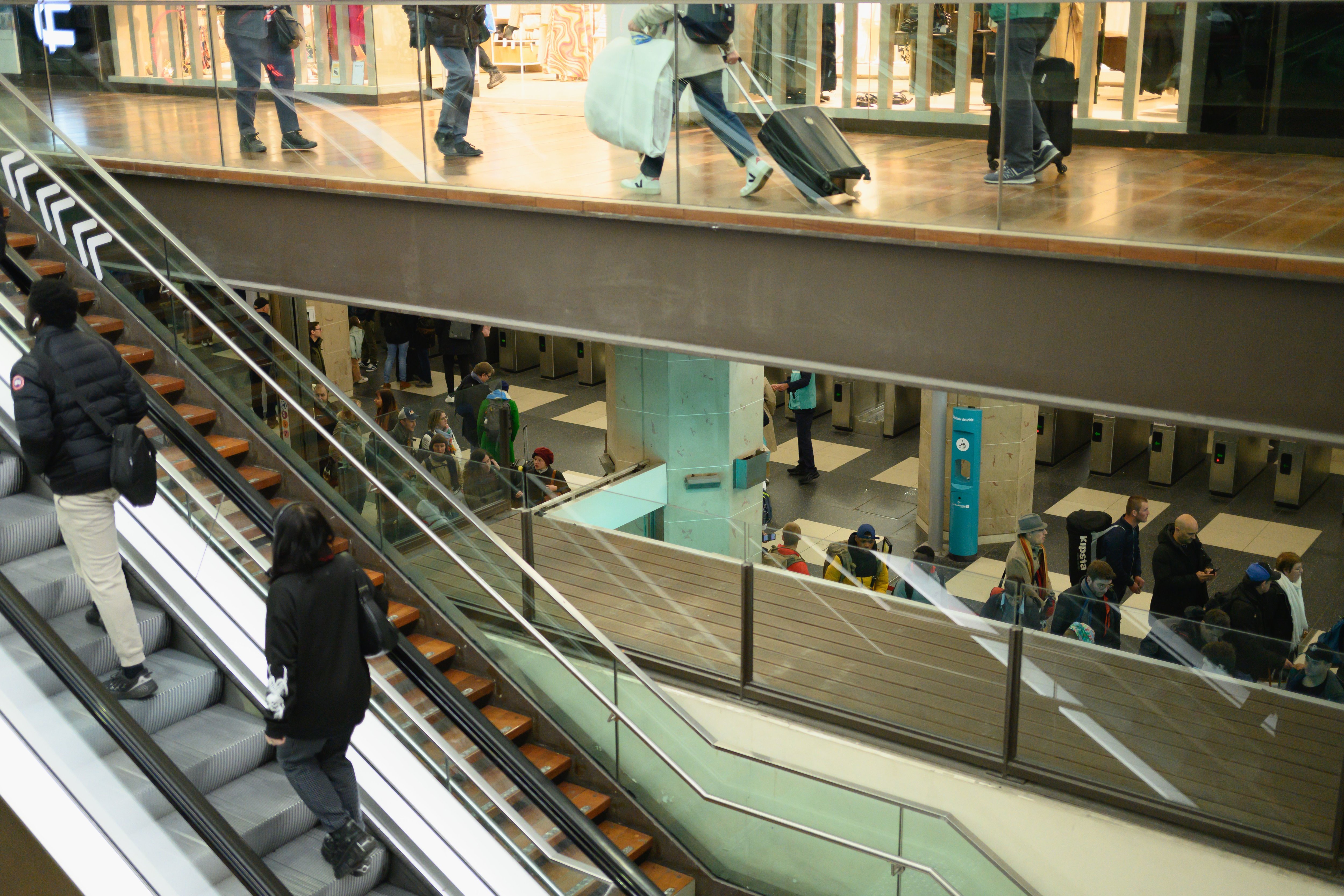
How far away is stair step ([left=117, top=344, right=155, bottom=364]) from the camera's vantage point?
7520mm

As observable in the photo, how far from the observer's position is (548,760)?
24.9ft

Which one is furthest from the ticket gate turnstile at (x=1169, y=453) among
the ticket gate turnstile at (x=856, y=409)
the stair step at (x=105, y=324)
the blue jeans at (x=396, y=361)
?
the stair step at (x=105, y=324)

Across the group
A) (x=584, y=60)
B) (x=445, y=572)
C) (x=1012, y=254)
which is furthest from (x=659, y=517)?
(x=1012, y=254)

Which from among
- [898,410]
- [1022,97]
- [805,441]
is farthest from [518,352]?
[1022,97]

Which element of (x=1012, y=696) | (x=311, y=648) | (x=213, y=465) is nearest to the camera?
(x=311, y=648)

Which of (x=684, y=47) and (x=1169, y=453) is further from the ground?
(x=684, y=47)

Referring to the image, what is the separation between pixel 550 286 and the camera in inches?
284

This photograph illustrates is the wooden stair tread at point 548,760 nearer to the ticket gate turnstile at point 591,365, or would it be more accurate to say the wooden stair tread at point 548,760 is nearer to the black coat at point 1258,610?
the black coat at point 1258,610

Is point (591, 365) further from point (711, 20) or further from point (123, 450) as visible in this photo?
point (123, 450)

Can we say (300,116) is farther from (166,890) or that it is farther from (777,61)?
(166,890)

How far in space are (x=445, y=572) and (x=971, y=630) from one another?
3128mm

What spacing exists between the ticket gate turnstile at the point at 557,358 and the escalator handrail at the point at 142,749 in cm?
1554

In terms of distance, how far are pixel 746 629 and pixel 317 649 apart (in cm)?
424

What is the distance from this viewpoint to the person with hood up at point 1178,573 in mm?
8680
